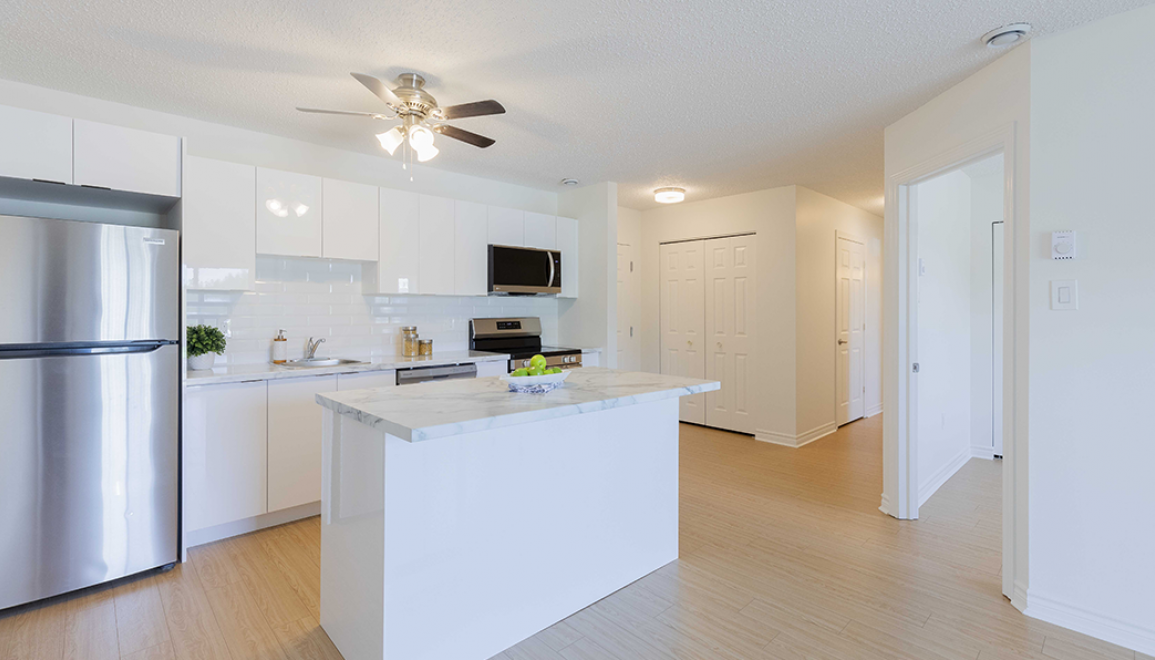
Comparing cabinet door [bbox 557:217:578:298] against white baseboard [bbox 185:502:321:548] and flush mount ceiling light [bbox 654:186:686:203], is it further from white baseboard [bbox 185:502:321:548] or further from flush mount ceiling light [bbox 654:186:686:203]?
white baseboard [bbox 185:502:321:548]

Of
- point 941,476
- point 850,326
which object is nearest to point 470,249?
point 941,476

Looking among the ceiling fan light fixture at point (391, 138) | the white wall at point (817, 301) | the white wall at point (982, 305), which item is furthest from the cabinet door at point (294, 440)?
the white wall at point (982, 305)

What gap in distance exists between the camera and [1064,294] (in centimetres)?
218

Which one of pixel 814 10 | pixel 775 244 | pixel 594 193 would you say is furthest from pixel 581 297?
pixel 814 10

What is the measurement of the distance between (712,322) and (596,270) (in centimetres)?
149

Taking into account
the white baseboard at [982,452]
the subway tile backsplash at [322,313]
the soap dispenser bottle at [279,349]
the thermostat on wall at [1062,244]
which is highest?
the thermostat on wall at [1062,244]

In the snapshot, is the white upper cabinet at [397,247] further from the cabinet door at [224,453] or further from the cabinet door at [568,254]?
the cabinet door at [568,254]

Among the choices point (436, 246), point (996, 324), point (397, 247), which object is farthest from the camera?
point (996, 324)

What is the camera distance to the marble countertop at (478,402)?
166 cm

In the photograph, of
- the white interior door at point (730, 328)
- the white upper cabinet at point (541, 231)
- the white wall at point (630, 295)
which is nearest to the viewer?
the white upper cabinet at point (541, 231)

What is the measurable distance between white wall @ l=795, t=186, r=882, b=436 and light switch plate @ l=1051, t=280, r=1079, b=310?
2734 mm

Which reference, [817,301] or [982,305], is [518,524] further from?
[982,305]

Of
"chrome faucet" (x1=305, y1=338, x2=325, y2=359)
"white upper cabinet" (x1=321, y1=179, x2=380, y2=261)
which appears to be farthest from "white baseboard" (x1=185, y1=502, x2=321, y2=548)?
"white upper cabinet" (x1=321, y1=179, x2=380, y2=261)

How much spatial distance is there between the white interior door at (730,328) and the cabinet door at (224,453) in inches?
161
